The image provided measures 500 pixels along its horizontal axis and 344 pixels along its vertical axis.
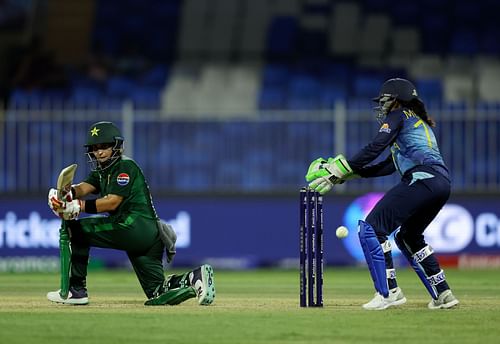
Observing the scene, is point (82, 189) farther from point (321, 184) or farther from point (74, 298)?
point (321, 184)

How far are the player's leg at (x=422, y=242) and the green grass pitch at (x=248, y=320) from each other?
8.3 inches

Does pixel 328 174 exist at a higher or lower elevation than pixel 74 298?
higher

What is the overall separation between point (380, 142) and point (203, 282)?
2.05m

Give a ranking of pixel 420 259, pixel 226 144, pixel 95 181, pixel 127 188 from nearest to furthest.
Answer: pixel 420 259
pixel 127 188
pixel 95 181
pixel 226 144

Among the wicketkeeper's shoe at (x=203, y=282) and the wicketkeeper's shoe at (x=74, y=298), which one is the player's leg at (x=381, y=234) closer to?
the wicketkeeper's shoe at (x=203, y=282)

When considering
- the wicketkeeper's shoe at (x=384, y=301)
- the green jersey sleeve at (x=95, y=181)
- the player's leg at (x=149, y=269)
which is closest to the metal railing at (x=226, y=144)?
the green jersey sleeve at (x=95, y=181)

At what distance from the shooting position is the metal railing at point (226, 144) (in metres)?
20.5

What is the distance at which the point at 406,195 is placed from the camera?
11.0m

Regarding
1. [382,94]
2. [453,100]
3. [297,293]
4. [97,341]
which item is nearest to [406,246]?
[382,94]

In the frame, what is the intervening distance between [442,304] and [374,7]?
1565 cm

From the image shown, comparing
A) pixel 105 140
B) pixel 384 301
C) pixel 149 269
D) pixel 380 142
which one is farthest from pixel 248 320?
pixel 105 140

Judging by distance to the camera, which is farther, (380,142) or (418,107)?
(418,107)

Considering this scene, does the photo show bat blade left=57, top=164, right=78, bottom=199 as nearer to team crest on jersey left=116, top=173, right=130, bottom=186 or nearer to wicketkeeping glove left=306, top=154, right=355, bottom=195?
team crest on jersey left=116, top=173, right=130, bottom=186

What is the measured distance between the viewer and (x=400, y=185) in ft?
36.7
